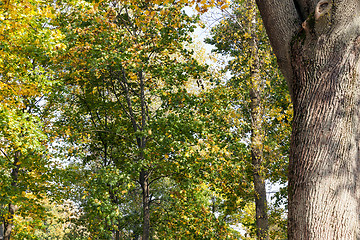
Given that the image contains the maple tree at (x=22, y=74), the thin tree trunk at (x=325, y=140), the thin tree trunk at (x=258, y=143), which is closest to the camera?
the thin tree trunk at (x=325, y=140)

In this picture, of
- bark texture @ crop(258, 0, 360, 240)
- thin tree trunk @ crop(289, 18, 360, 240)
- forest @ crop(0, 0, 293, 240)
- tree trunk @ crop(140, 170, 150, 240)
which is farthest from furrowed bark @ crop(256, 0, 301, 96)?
tree trunk @ crop(140, 170, 150, 240)

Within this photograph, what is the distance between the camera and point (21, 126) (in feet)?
32.0

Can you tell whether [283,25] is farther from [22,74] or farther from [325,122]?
[22,74]

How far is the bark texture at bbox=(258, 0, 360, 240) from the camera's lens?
9.29 ft

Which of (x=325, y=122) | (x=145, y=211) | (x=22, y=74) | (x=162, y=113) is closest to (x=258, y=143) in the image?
(x=162, y=113)

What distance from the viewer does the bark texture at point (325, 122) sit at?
2.83m

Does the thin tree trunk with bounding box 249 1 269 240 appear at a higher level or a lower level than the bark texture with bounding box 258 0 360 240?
higher

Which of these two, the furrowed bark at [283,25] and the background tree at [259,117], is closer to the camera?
the furrowed bark at [283,25]

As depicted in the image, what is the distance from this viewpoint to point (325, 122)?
3033 millimetres

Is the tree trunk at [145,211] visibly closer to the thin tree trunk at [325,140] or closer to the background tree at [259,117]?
the background tree at [259,117]

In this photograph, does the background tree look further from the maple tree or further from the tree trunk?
the maple tree

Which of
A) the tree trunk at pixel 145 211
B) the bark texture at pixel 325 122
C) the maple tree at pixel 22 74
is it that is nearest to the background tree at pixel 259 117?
the tree trunk at pixel 145 211

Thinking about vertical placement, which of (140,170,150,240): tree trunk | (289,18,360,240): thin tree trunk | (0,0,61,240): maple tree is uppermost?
(0,0,61,240): maple tree

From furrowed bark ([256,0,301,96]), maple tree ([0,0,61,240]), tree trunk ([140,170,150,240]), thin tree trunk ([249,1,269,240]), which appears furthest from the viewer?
tree trunk ([140,170,150,240])
